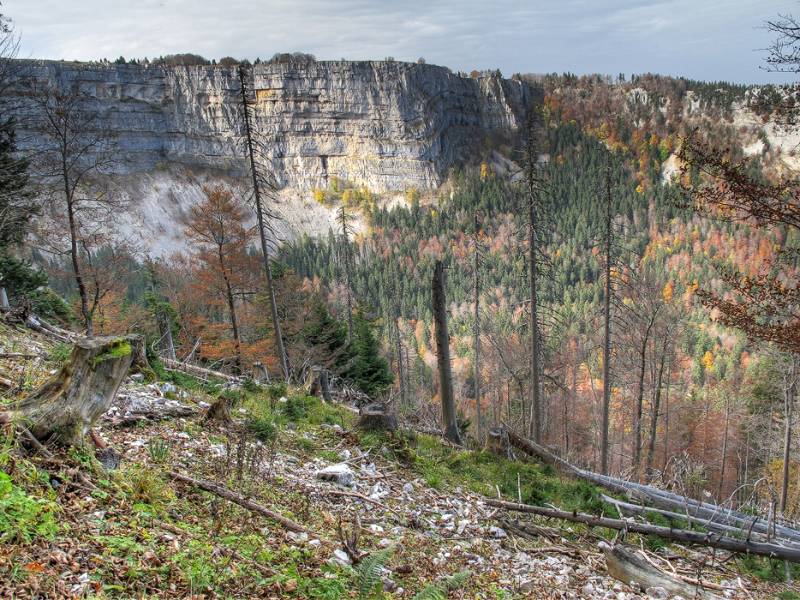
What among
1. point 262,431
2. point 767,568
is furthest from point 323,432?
point 767,568

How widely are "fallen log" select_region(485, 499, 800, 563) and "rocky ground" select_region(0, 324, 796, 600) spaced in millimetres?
252

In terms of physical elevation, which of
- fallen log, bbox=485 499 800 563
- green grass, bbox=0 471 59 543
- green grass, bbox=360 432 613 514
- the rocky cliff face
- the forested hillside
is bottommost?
the forested hillside

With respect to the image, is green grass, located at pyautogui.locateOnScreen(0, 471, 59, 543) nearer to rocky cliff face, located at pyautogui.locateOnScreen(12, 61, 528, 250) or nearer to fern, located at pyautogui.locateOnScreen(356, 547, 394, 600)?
fern, located at pyautogui.locateOnScreen(356, 547, 394, 600)

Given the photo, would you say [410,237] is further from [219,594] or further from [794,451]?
[219,594]

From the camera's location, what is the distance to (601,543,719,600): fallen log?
19.4ft

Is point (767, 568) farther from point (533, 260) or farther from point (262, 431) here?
point (533, 260)

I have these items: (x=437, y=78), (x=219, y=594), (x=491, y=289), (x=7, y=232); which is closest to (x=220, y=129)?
(x=437, y=78)

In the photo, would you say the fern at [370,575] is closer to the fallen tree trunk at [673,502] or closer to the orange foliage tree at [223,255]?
the fallen tree trunk at [673,502]

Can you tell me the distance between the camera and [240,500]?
17.2 feet

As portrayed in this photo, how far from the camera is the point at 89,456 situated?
15.0ft

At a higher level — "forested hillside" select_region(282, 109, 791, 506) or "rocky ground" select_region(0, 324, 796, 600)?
"rocky ground" select_region(0, 324, 796, 600)

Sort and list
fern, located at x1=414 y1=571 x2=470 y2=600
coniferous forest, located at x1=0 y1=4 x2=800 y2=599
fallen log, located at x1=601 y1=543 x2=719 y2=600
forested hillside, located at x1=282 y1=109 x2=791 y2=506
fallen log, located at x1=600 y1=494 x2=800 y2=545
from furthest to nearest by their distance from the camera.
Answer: forested hillside, located at x1=282 y1=109 x2=791 y2=506, fallen log, located at x1=600 y1=494 x2=800 y2=545, fallen log, located at x1=601 y1=543 x2=719 y2=600, coniferous forest, located at x1=0 y1=4 x2=800 y2=599, fern, located at x1=414 y1=571 x2=470 y2=600

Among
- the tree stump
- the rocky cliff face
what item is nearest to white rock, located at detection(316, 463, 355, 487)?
the tree stump

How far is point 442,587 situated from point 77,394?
3795 mm
